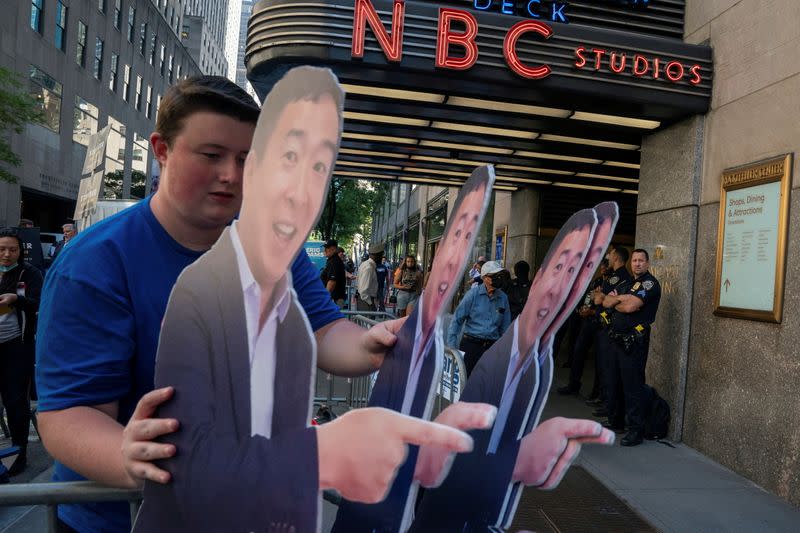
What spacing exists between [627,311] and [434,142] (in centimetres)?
479

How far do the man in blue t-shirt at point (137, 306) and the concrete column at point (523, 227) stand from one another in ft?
36.9

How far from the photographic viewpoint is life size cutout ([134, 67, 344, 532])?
Result: 3.14 ft

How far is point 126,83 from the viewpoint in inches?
1367

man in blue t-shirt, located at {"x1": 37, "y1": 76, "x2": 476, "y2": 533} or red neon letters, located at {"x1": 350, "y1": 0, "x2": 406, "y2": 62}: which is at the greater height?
red neon letters, located at {"x1": 350, "y1": 0, "x2": 406, "y2": 62}

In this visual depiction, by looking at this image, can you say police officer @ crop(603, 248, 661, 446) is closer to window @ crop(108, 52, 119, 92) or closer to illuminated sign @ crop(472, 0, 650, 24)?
illuminated sign @ crop(472, 0, 650, 24)

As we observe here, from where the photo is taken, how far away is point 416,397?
4.19 ft

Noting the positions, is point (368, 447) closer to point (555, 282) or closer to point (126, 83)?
point (555, 282)

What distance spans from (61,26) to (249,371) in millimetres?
30303

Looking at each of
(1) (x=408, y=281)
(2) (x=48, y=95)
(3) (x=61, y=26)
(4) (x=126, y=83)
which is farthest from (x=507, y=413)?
(4) (x=126, y=83)

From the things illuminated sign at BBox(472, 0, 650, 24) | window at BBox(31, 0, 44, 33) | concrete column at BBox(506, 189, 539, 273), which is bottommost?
concrete column at BBox(506, 189, 539, 273)

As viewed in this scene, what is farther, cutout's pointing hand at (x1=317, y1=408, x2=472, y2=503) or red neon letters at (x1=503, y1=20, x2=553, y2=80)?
red neon letters at (x1=503, y1=20, x2=553, y2=80)

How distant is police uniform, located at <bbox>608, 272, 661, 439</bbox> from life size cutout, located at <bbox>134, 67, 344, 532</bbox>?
5743mm

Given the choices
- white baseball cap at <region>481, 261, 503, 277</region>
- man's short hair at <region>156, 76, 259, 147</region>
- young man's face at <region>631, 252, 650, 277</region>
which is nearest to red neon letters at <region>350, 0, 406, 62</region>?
white baseball cap at <region>481, 261, 503, 277</region>

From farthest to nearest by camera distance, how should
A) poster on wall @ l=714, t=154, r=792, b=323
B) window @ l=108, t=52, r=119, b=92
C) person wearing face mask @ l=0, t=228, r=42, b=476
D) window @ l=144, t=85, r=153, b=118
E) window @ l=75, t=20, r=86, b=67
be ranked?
window @ l=144, t=85, r=153, b=118
window @ l=108, t=52, r=119, b=92
window @ l=75, t=20, r=86, b=67
poster on wall @ l=714, t=154, r=792, b=323
person wearing face mask @ l=0, t=228, r=42, b=476
